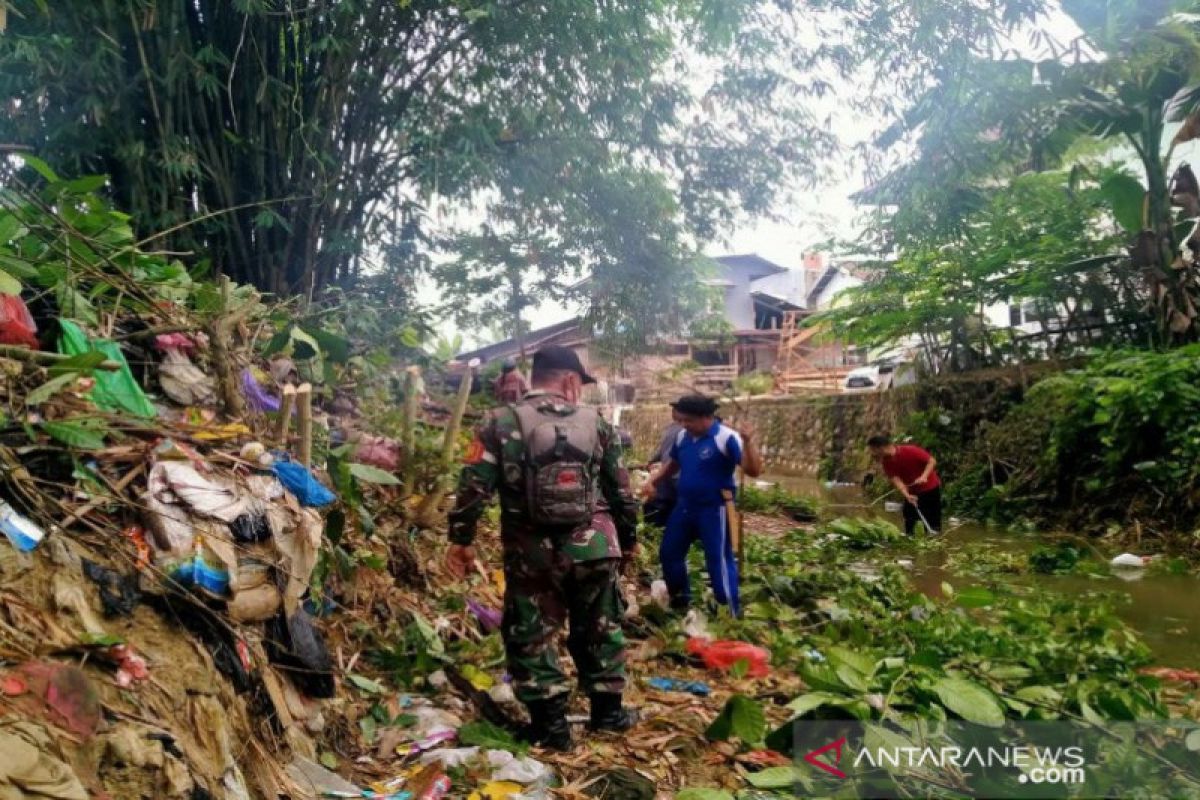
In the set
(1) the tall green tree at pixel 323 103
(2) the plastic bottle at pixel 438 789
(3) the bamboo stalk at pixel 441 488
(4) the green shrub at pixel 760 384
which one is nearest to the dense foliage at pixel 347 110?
(1) the tall green tree at pixel 323 103

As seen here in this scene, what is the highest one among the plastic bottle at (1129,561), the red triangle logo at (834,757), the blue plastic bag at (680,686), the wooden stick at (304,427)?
the wooden stick at (304,427)

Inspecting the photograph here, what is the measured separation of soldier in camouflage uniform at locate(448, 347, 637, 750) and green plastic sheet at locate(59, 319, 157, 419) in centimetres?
137

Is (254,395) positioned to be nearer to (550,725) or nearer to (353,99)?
(550,725)

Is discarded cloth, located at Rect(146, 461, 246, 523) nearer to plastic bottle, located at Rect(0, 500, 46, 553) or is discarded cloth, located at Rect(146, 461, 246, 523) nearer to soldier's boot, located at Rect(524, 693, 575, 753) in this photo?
plastic bottle, located at Rect(0, 500, 46, 553)

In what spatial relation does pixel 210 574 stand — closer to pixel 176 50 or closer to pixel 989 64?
pixel 176 50

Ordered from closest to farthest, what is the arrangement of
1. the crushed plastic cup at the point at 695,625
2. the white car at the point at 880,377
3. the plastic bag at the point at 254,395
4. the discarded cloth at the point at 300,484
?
1. the discarded cloth at the point at 300,484
2. the plastic bag at the point at 254,395
3. the crushed plastic cup at the point at 695,625
4. the white car at the point at 880,377

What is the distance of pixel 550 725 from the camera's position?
3096mm

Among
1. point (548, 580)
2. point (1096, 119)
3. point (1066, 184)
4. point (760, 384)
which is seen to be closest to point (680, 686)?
point (548, 580)

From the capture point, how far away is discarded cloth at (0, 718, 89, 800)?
1.64 metres

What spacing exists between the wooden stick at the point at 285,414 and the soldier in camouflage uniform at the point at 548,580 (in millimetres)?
898

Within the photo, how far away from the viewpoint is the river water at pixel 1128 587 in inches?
180

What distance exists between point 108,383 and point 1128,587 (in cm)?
663

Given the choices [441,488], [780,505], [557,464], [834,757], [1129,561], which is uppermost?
[557,464]

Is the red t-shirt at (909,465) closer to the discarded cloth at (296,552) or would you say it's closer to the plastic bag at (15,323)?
the discarded cloth at (296,552)
